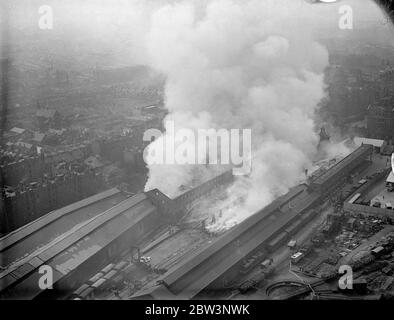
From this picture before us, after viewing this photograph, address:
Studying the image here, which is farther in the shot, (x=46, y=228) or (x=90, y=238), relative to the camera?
(x=46, y=228)

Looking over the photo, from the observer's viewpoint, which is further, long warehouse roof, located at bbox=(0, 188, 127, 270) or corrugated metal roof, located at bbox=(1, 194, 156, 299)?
long warehouse roof, located at bbox=(0, 188, 127, 270)

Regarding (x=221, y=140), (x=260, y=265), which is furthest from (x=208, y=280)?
(x=221, y=140)

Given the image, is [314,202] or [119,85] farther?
[119,85]

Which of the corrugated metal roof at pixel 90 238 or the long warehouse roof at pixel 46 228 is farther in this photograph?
the long warehouse roof at pixel 46 228

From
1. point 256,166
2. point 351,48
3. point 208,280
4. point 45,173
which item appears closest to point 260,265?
point 208,280
